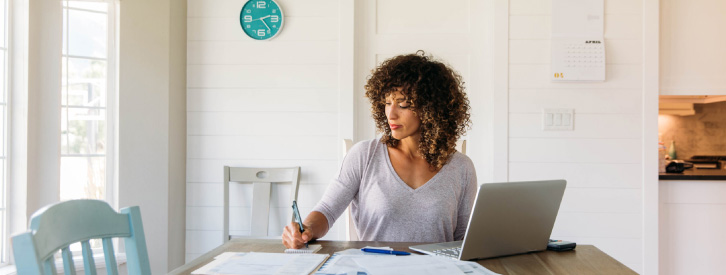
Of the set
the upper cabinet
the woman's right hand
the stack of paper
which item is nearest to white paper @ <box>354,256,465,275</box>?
the stack of paper

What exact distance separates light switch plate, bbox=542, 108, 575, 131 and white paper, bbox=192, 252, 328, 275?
2025mm

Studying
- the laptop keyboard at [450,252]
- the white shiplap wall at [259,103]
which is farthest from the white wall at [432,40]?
the laptop keyboard at [450,252]

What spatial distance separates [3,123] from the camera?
97.6 inches

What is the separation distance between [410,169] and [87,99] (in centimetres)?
185

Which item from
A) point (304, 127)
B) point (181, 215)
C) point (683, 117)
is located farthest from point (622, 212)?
point (181, 215)

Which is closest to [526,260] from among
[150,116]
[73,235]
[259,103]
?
[73,235]

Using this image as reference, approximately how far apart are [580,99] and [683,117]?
1234mm

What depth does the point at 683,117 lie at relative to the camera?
3.76 metres

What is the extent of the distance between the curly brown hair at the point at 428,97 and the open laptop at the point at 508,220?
0.44m

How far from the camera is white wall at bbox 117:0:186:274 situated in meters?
2.84

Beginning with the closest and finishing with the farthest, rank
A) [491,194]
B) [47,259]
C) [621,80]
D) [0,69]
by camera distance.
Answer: [47,259] < [491,194] < [0,69] < [621,80]

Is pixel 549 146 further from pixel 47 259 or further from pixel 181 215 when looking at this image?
pixel 47 259

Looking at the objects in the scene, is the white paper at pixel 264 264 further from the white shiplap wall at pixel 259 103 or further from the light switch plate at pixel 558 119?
the light switch plate at pixel 558 119

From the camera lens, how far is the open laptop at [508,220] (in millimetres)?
1244
